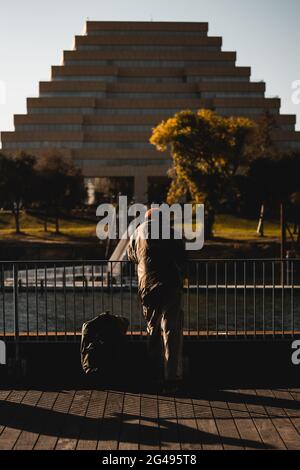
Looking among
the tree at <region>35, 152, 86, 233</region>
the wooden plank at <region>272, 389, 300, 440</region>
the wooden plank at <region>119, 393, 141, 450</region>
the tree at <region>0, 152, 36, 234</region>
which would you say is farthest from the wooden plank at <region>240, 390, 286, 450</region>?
the tree at <region>0, 152, 36, 234</region>

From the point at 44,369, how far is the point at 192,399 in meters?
1.90

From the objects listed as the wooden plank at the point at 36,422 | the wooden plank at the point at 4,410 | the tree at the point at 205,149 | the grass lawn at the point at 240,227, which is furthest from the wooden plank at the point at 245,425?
the grass lawn at the point at 240,227

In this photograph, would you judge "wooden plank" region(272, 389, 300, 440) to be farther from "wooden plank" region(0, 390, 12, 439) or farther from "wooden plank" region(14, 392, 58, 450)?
"wooden plank" region(0, 390, 12, 439)

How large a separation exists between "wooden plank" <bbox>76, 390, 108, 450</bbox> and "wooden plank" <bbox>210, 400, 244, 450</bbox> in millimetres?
1066

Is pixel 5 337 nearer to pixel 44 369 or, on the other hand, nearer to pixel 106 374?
pixel 44 369

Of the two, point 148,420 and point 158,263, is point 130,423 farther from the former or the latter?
point 158,263

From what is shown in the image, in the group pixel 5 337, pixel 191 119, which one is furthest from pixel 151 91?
pixel 5 337

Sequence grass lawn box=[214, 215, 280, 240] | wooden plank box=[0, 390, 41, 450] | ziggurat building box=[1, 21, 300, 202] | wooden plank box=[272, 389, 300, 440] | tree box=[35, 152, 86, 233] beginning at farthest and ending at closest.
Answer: ziggurat building box=[1, 21, 300, 202], tree box=[35, 152, 86, 233], grass lawn box=[214, 215, 280, 240], wooden plank box=[272, 389, 300, 440], wooden plank box=[0, 390, 41, 450]

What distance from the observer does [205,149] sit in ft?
148

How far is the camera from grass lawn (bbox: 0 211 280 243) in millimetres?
47375

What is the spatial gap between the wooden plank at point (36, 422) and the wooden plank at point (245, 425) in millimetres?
1753

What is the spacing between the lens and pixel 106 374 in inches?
307

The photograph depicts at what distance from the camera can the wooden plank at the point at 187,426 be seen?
588 cm
